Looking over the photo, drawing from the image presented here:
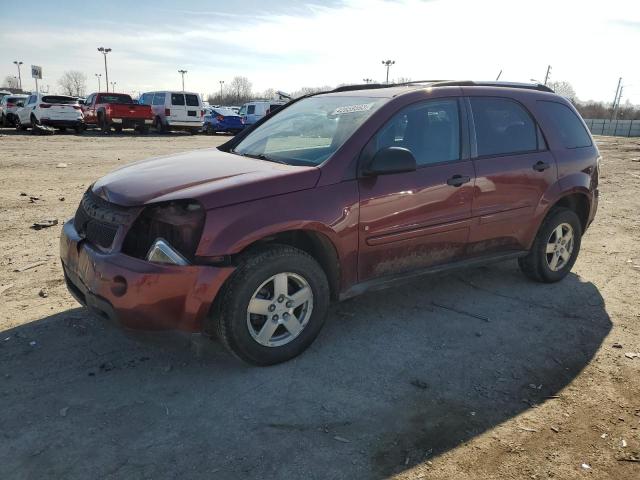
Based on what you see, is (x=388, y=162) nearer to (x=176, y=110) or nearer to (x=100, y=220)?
(x=100, y=220)

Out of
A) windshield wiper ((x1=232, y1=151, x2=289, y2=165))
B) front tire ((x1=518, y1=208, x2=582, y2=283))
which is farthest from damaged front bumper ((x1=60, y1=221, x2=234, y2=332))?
front tire ((x1=518, y1=208, x2=582, y2=283))

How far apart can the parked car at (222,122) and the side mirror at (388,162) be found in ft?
82.5

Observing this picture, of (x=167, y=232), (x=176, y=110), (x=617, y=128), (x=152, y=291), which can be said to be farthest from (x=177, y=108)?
(x=617, y=128)

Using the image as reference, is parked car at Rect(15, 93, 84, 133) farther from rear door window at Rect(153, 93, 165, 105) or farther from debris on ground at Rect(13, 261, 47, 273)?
debris on ground at Rect(13, 261, 47, 273)

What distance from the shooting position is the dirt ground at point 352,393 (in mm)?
2514

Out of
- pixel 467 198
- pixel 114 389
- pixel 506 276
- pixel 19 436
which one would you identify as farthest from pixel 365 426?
pixel 506 276

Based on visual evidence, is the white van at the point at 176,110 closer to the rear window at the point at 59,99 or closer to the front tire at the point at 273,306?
the rear window at the point at 59,99

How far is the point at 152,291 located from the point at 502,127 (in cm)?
322

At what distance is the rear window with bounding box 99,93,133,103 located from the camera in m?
23.7

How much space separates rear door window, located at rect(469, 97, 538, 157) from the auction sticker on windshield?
99 cm

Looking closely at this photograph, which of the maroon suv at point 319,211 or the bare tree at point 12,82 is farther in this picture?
the bare tree at point 12,82

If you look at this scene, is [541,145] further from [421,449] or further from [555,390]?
[421,449]

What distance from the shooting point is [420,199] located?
3781 mm

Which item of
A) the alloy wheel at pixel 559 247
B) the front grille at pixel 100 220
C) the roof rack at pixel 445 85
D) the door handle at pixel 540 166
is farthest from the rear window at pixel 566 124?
the front grille at pixel 100 220
